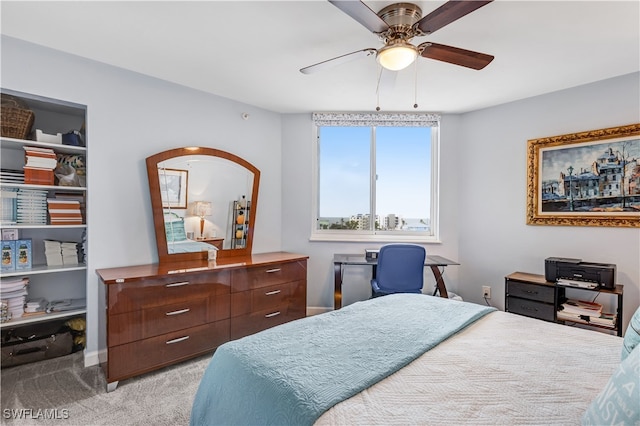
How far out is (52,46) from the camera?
227 cm

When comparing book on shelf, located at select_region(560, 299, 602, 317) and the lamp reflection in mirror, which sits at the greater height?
the lamp reflection in mirror

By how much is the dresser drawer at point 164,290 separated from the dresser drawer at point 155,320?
40 mm

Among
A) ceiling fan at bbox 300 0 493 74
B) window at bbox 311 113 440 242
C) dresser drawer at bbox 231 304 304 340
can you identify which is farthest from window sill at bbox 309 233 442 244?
ceiling fan at bbox 300 0 493 74

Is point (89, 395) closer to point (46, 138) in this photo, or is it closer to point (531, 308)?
point (46, 138)

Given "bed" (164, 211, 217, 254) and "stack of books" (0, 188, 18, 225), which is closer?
"stack of books" (0, 188, 18, 225)

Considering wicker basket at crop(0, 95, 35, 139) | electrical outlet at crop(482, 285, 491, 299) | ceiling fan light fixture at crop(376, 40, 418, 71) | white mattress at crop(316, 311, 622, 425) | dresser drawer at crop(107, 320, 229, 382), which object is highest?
ceiling fan light fixture at crop(376, 40, 418, 71)

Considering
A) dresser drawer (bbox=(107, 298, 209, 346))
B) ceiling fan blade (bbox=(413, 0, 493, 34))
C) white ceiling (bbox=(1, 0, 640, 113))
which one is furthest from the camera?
dresser drawer (bbox=(107, 298, 209, 346))

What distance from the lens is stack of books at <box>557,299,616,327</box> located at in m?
2.54

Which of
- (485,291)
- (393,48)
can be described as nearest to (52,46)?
(393,48)

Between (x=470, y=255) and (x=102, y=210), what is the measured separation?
378cm

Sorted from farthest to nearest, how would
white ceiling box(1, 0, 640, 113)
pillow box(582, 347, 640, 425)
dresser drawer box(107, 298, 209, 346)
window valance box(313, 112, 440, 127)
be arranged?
window valance box(313, 112, 440, 127)
dresser drawer box(107, 298, 209, 346)
white ceiling box(1, 0, 640, 113)
pillow box(582, 347, 640, 425)

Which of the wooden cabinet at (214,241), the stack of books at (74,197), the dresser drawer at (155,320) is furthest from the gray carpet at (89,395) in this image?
the stack of books at (74,197)

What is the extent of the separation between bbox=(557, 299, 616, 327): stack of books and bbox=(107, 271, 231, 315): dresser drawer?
9.74 ft

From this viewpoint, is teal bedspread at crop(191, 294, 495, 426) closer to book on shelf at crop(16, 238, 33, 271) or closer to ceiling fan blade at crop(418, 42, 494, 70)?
ceiling fan blade at crop(418, 42, 494, 70)
